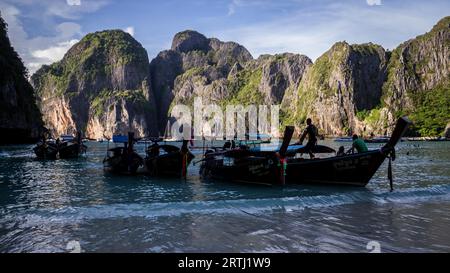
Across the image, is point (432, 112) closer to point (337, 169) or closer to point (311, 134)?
point (311, 134)

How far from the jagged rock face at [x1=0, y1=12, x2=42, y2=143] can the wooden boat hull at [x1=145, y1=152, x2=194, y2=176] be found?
59814 millimetres

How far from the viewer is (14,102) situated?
8025 centimetres

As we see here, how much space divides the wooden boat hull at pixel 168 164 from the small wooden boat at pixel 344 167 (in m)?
8.51

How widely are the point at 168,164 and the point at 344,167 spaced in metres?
13.1

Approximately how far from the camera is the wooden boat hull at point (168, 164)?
86.8ft

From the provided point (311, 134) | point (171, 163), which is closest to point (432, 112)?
point (311, 134)

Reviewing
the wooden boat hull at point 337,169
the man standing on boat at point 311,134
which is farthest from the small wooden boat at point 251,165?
the man standing on boat at point 311,134

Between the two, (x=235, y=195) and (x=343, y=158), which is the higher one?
(x=343, y=158)

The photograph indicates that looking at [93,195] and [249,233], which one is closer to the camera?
[249,233]

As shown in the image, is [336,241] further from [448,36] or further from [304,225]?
[448,36]

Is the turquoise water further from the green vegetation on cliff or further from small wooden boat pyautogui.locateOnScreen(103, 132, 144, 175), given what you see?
the green vegetation on cliff
